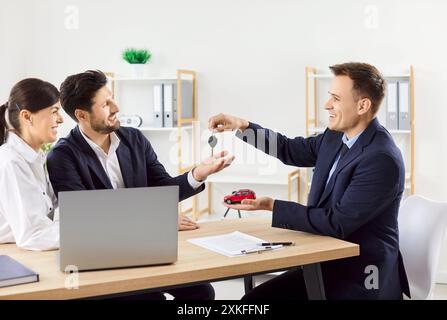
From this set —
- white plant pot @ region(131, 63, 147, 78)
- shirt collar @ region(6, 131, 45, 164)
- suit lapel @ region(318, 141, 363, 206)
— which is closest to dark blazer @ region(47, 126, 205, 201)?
shirt collar @ region(6, 131, 45, 164)

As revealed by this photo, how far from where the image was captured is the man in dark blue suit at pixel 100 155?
2.30 metres

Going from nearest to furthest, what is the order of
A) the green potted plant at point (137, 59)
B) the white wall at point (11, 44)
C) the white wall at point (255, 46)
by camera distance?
1. the white wall at point (255, 46)
2. the green potted plant at point (137, 59)
3. the white wall at point (11, 44)

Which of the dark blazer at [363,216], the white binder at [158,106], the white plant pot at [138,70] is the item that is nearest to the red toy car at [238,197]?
the dark blazer at [363,216]

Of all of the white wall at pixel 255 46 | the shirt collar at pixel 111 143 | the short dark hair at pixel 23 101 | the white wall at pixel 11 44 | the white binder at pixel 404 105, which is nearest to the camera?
the short dark hair at pixel 23 101

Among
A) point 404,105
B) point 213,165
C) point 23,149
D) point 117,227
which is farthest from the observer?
point 404,105

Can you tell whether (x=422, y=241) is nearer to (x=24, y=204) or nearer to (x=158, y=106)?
(x=24, y=204)

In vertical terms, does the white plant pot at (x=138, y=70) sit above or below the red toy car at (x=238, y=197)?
above

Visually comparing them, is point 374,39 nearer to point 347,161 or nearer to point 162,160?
point 162,160

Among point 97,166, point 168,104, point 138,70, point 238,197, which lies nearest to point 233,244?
point 238,197

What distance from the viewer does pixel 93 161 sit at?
2.37 m

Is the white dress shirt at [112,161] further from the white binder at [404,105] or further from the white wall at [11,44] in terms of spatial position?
the white wall at [11,44]

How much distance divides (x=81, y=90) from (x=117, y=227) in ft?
3.02

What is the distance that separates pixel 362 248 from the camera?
2139 mm

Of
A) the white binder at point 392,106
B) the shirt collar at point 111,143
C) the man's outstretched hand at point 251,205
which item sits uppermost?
the white binder at point 392,106
